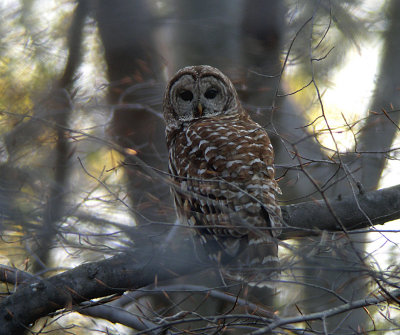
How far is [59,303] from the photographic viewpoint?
11.1ft

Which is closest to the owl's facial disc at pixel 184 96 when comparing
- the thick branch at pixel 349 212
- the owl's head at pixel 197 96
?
the owl's head at pixel 197 96

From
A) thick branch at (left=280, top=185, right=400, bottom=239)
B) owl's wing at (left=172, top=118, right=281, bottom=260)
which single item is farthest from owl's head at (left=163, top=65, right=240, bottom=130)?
thick branch at (left=280, top=185, right=400, bottom=239)

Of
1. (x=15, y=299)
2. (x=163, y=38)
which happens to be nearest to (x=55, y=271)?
(x=15, y=299)

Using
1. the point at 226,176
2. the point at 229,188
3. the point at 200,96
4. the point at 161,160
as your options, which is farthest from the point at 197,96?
the point at 229,188

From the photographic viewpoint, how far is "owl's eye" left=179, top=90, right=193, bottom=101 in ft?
15.6

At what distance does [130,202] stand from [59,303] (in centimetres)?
89

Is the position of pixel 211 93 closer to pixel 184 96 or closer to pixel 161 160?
pixel 184 96

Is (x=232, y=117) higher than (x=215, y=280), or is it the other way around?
(x=232, y=117)

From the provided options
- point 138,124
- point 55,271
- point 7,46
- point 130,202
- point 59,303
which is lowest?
point 59,303

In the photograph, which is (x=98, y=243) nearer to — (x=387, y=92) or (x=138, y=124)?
(x=138, y=124)

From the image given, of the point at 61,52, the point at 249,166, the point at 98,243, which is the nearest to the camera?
the point at 98,243

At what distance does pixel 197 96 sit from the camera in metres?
4.63

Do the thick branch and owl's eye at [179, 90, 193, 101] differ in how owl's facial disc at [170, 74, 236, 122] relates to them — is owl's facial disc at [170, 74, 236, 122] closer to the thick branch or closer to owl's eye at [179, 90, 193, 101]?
owl's eye at [179, 90, 193, 101]

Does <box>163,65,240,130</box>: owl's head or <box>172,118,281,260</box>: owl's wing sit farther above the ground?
<box>163,65,240,130</box>: owl's head
